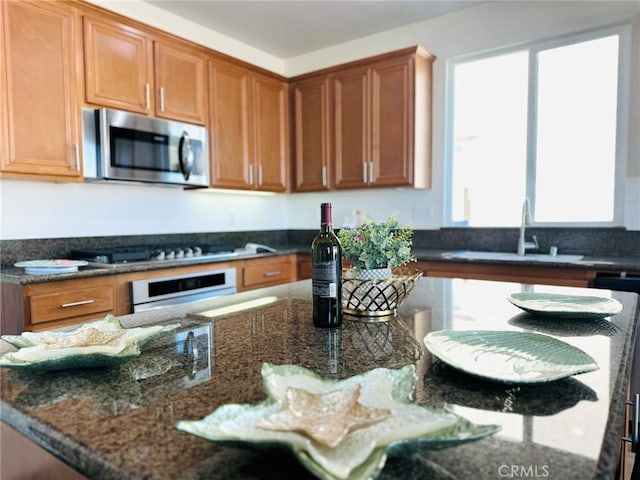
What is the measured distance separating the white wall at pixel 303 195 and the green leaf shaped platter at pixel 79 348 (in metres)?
1.98

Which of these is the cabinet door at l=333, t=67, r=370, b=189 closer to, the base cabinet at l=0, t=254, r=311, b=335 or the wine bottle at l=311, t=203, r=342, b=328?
the base cabinet at l=0, t=254, r=311, b=335

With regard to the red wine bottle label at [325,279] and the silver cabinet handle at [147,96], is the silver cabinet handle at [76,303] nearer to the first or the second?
the silver cabinet handle at [147,96]

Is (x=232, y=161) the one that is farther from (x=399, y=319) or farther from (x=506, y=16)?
(x=399, y=319)

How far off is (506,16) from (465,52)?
0.34 m

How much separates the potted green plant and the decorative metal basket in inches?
1.2

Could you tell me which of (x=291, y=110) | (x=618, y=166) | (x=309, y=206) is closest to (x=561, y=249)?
(x=618, y=166)

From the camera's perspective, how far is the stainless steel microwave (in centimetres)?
245

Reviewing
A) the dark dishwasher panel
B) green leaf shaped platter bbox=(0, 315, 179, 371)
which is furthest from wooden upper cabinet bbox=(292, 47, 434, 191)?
green leaf shaped platter bbox=(0, 315, 179, 371)

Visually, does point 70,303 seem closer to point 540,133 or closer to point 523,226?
Answer: point 523,226

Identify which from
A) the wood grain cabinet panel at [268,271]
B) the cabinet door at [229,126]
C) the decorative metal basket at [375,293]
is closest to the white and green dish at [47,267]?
the wood grain cabinet panel at [268,271]

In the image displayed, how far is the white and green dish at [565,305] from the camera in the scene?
105cm

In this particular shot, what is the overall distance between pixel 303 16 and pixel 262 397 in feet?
10.5

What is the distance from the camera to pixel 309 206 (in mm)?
4102

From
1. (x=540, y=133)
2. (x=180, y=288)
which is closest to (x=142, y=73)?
(x=180, y=288)
